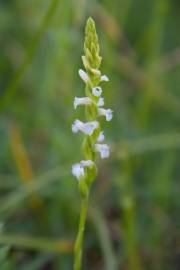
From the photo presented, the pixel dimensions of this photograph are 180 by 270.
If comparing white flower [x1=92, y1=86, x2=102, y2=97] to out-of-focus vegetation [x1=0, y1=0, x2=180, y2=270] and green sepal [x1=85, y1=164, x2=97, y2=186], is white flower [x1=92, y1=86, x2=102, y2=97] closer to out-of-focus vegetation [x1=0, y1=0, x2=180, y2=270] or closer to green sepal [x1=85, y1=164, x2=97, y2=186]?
green sepal [x1=85, y1=164, x2=97, y2=186]

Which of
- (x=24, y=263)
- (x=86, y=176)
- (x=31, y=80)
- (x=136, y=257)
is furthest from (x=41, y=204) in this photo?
(x=86, y=176)

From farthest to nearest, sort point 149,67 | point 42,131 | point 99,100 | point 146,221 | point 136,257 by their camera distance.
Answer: point 149,67 → point 42,131 → point 146,221 → point 136,257 → point 99,100

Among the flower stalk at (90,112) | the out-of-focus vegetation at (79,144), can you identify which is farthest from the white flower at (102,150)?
the out-of-focus vegetation at (79,144)

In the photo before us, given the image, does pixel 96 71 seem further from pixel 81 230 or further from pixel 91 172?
pixel 81 230

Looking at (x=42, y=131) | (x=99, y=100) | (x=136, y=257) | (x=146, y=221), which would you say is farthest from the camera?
(x=42, y=131)

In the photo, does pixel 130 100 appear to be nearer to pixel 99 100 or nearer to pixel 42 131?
pixel 42 131

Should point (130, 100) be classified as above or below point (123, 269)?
above

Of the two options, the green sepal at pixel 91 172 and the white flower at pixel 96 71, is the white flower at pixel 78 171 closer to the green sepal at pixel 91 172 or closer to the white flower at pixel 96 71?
the green sepal at pixel 91 172
